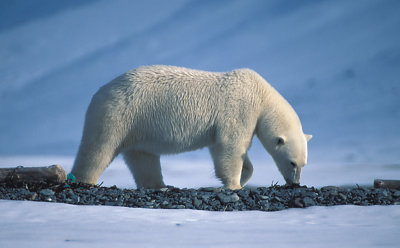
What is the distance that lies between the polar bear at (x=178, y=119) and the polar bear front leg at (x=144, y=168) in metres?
0.60

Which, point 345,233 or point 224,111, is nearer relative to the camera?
point 345,233

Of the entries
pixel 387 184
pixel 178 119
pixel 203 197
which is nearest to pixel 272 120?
pixel 178 119

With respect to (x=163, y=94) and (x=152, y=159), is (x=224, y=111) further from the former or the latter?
(x=152, y=159)

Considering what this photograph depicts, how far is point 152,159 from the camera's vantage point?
8109mm

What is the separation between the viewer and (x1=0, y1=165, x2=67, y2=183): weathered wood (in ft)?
18.4

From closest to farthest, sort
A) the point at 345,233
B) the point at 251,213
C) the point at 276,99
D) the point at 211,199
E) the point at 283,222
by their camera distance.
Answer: the point at 345,233 < the point at 283,222 < the point at 251,213 < the point at 211,199 < the point at 276,99

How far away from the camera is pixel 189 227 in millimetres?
3562

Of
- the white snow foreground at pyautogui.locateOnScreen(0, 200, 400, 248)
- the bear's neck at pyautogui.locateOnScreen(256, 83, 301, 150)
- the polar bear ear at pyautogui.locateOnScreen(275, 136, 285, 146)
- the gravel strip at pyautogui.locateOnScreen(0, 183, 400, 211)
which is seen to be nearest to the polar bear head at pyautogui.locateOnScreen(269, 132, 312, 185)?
the polar bear ear at pyautogui.locateOnScreen(275, 136, 285, 146)

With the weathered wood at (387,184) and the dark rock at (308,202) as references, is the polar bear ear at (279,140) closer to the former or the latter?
the weathered wood at (387,184)

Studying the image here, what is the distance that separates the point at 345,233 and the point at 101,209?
256 cm

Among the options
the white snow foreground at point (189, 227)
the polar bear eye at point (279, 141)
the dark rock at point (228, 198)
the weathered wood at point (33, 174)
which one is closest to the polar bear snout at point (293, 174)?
the polar bear eye at point (279, 141)

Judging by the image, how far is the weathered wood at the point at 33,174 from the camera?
5.61m

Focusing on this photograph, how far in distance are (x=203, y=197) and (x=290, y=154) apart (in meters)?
2.79

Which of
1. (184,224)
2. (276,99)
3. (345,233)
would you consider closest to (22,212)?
(184,224)
